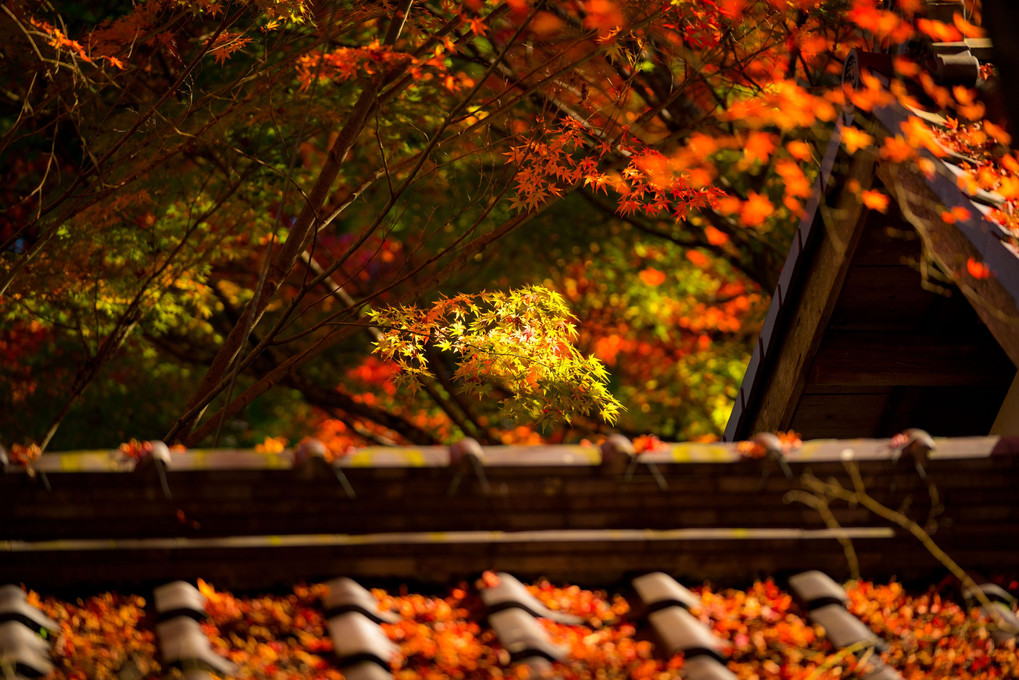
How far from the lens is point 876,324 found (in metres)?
6.48

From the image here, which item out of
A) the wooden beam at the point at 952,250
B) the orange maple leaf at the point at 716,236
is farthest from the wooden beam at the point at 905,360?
the orange maple leaf at the point at 716,236

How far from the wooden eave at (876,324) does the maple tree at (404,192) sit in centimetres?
A: 27

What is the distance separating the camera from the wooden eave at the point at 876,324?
17.2ft

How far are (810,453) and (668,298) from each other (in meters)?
9.15

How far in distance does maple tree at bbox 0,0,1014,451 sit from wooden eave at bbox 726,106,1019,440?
27 cm

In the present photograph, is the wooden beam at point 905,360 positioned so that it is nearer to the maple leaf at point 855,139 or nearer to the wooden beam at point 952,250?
the wooden beam at point 952,250

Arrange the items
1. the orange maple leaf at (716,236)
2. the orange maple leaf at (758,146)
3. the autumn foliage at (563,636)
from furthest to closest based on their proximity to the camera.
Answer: the orange maple leaf at (716,236)
the orange maple leaf at (758,146)
the autumn foliage at (563,636)

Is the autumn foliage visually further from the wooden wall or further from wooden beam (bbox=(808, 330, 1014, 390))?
wooden beam (bbox=(808, 330, 1014, 390))

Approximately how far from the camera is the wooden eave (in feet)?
17.2

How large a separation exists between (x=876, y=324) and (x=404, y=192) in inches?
247

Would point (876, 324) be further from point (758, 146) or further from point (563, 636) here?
point (758, 146)

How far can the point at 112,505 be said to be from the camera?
3.58m

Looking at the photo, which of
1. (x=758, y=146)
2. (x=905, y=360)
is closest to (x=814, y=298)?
(x=905, y=360)

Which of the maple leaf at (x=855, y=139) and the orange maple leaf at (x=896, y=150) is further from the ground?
the maple leaf at (x=855, y=139)
